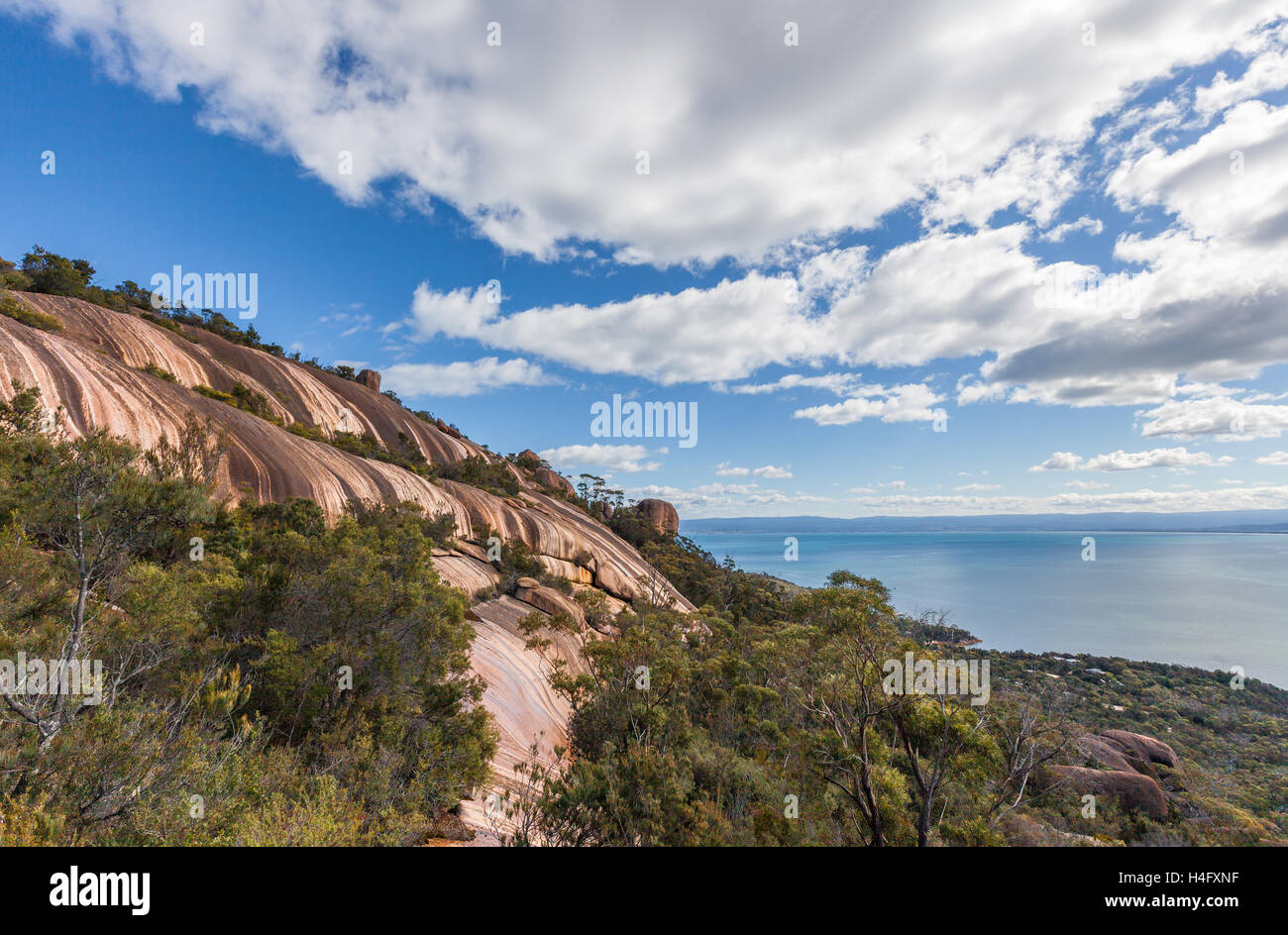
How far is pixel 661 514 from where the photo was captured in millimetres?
55125

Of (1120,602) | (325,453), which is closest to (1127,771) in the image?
(325,453)

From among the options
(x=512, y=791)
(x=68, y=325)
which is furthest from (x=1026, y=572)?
(x=68, y=325)

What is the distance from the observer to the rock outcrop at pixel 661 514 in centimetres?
5362

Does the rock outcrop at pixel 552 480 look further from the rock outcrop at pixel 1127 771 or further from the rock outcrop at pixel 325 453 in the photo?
the rock outcrop at pixel 1127 771

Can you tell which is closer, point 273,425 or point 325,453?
point 273,425

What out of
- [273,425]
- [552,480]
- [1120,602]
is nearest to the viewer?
[273,425]

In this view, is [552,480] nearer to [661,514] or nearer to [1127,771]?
[661,514]

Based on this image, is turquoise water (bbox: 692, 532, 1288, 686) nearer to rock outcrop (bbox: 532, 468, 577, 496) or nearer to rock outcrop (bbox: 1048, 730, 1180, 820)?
rock outcrop (bbox: 1048, 730, 1180, 820)

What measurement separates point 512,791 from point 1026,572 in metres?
168

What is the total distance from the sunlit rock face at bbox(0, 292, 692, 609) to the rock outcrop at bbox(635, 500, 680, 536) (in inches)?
668

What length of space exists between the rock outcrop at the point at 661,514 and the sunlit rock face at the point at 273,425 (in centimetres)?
1698

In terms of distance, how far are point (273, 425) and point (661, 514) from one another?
39.7m

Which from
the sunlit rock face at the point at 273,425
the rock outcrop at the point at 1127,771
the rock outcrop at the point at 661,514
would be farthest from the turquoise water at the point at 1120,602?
the rock outcrop at the point at 661,514

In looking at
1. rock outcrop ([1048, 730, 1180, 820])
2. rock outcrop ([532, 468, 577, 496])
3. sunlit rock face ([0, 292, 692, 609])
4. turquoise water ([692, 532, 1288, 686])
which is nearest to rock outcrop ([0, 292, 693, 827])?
sunlit rock face ([0, 292, 692, 609])
